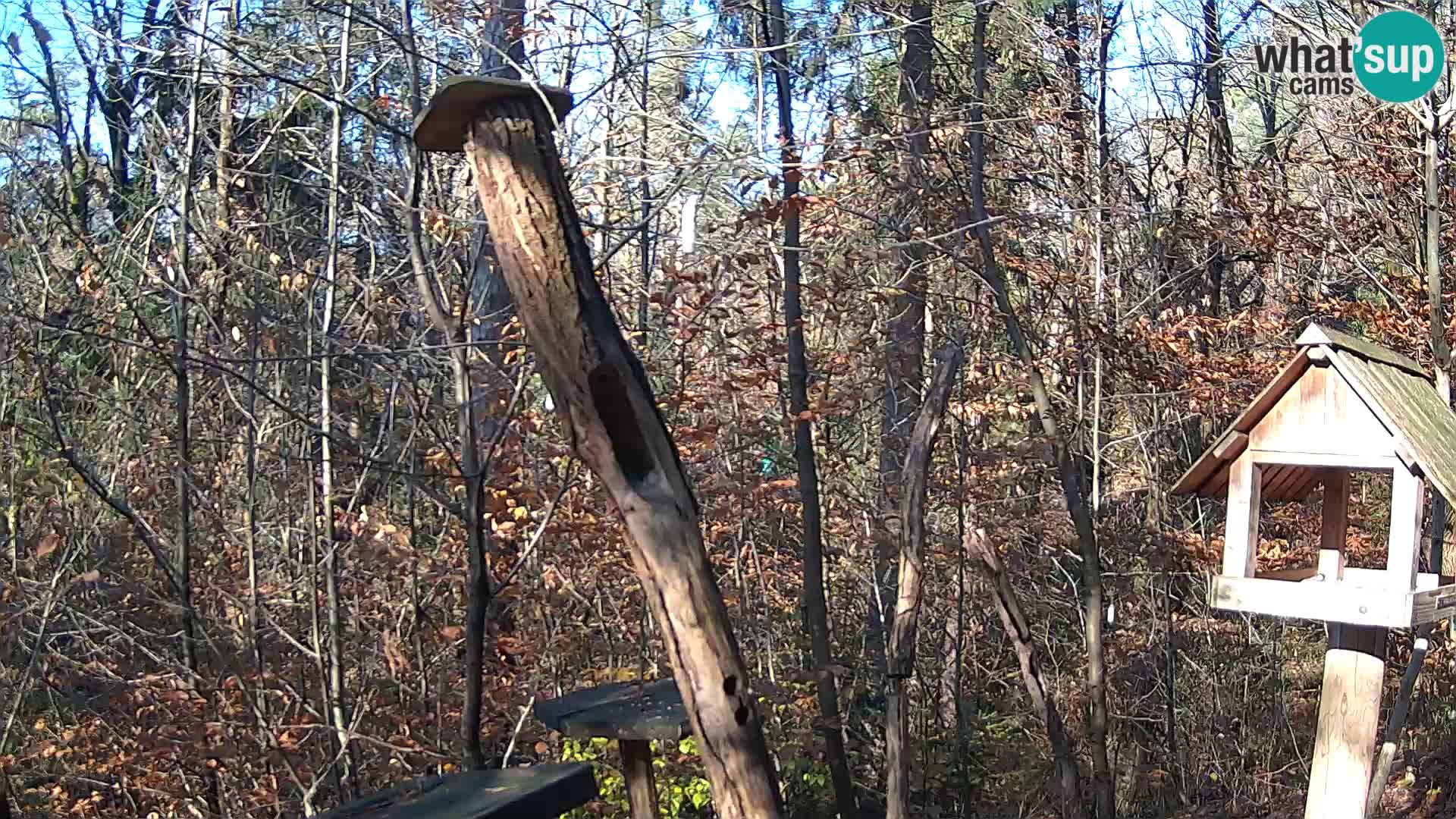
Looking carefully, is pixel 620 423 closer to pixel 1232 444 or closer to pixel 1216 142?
pixel 1232 444

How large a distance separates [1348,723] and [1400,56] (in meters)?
4.41

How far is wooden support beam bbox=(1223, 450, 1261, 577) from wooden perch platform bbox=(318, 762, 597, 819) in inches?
83.3

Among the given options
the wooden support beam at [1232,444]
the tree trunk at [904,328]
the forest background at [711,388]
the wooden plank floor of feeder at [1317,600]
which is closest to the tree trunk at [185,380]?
the forest background at [711,388]

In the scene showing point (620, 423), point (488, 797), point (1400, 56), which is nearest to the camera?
point (488, 797)

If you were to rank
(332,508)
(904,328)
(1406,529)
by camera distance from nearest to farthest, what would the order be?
(1406,529)
(332,508)
(904,328)

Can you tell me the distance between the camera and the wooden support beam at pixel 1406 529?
11.9 feet

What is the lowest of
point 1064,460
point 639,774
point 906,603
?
point 639,774

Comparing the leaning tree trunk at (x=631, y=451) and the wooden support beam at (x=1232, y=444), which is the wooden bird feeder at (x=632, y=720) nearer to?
the leaning tree trunk at (x=631, y=451)

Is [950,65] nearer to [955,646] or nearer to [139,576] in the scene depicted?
[955,646]

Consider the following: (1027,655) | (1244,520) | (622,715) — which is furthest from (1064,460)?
(622,715)

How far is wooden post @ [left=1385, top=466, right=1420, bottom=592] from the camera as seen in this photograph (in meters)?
3.63

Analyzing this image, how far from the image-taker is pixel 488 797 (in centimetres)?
268

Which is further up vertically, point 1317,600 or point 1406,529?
point 1406,529

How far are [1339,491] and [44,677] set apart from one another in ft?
18.2
